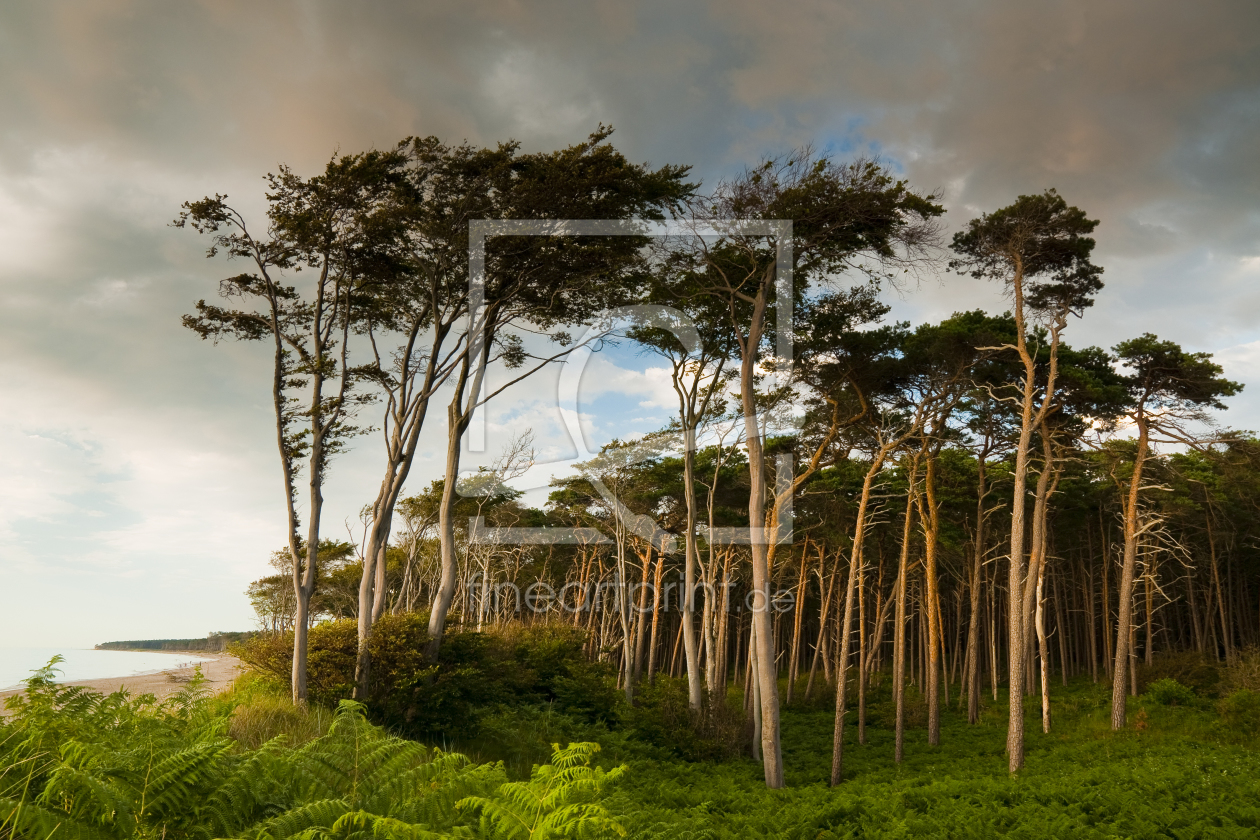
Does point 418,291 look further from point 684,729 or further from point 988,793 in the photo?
point 988,793

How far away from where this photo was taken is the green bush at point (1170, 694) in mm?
24141

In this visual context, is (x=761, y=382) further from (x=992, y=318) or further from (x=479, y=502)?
(x=479, y=502)

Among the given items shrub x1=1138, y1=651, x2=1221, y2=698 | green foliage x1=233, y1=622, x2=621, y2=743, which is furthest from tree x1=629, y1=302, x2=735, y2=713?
shrub x1=1138, y1=651, x2=1221, y2=698

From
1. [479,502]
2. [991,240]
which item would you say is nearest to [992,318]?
[991,240]

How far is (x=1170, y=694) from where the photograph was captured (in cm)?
2450

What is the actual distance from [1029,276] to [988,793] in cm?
1077

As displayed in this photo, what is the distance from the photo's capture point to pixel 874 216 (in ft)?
46.4

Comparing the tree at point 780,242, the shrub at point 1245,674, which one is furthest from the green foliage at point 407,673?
the shrub at point 1245,674

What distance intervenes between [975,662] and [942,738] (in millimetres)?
3393

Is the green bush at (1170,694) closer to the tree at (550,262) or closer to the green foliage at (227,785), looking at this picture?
the tree at (550,262)

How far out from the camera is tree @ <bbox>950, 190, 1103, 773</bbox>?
48.2 feet

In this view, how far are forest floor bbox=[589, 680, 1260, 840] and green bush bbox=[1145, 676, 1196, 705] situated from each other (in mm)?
3649

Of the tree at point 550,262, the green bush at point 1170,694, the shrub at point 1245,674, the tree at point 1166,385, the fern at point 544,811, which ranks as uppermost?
the tree at point 550,262

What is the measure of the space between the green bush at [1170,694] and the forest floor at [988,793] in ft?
12.0
